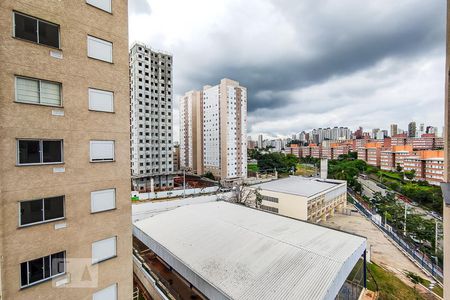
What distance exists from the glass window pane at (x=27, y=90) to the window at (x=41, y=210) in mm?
3463

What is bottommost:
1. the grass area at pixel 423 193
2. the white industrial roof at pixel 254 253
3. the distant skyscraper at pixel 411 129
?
the grass area at pixel 423 193

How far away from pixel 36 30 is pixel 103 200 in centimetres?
657

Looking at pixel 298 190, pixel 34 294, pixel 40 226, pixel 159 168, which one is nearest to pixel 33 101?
pixel 40 226

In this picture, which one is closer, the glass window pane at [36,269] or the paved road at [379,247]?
the glass window pane at [36,269]

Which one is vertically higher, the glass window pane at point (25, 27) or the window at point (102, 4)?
the window at point (102, 4)

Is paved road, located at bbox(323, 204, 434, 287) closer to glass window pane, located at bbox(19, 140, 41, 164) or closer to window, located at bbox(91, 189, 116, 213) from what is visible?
window, located at bbox(91, 189, 116, 213)

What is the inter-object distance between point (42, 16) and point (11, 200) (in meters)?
6.33

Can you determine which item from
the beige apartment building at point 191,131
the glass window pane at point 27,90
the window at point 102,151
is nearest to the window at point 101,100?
the window at point 102,151

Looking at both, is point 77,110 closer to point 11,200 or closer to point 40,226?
point 11,200

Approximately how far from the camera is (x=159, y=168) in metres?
50.2

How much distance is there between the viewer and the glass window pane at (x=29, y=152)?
22.1ft

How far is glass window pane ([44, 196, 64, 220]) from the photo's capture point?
7.13 m

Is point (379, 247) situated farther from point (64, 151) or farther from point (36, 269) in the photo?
point (64, 151)

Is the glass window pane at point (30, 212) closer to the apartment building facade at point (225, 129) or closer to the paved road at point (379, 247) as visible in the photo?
the paved road at point (379, 247)
